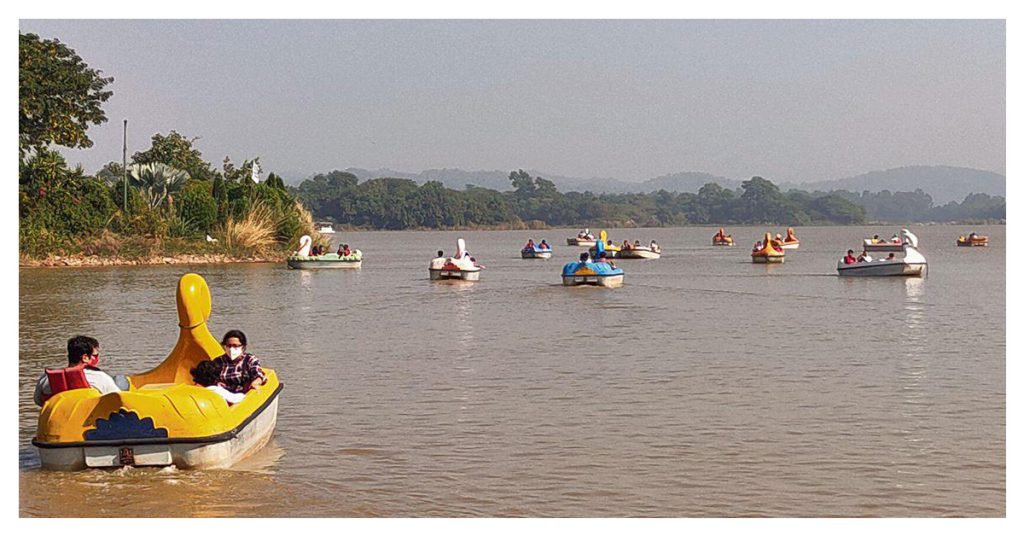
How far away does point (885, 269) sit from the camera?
4238cm

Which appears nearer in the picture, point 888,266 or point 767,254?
point 888,266

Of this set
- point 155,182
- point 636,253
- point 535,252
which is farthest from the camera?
point 535,252

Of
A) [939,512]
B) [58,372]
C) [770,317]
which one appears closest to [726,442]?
[939,512]

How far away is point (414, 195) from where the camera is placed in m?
187

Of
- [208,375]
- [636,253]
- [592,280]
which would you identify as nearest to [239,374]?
[208,375]

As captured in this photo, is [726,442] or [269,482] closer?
[269,482]

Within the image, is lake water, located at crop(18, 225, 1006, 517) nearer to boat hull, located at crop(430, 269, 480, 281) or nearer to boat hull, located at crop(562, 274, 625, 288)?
boat hull, located at crop(562, 274, 625, 288)

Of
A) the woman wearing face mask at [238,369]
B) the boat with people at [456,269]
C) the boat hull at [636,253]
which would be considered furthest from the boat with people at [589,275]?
the boat hull at [636,253]

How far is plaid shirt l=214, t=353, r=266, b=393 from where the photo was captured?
440 inches

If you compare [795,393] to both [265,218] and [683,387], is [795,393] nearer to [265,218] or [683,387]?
[683,387]

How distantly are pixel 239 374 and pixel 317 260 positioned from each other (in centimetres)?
3759

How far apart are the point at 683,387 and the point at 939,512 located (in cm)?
648

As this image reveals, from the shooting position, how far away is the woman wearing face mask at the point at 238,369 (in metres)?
11.2

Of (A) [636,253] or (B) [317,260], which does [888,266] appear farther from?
(A) [636,253]
